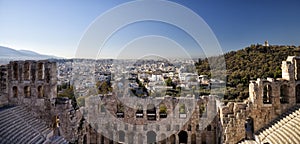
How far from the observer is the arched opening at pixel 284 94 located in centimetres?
1035

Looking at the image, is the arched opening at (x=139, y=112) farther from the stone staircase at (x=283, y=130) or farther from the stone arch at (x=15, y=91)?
the stone arch at (x=15, y=91)

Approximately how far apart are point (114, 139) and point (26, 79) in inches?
243

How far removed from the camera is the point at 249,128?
10727 millimetres

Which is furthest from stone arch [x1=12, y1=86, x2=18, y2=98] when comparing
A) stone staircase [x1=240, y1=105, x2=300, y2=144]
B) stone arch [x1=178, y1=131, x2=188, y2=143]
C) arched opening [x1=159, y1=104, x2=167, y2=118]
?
stone staircase [x1=240, y1=105, x2=300, y2=144]

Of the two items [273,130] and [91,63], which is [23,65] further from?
[91,63]

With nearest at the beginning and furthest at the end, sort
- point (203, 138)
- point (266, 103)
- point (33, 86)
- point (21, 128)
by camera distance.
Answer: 1. point (21, 128)
2. point (266, 103)
3. point (33, 86)
4. point (203, 138)

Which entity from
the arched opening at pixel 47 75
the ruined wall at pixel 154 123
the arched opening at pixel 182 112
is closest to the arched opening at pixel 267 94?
the ruined wall at pixel 154 123

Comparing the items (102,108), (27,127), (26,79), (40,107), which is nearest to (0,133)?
(27,127)

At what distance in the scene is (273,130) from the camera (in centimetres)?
933

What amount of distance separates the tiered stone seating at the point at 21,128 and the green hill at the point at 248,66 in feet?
50.1

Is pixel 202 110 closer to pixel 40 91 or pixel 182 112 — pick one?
pixel 182 112

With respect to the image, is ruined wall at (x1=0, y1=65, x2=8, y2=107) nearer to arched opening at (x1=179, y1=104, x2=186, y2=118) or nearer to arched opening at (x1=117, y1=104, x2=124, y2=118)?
arched opening at (x1=117, y1=104, x2=124, y2=118)

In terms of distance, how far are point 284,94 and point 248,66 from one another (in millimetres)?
15327

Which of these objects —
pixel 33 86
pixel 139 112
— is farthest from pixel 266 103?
pixel 33 86
